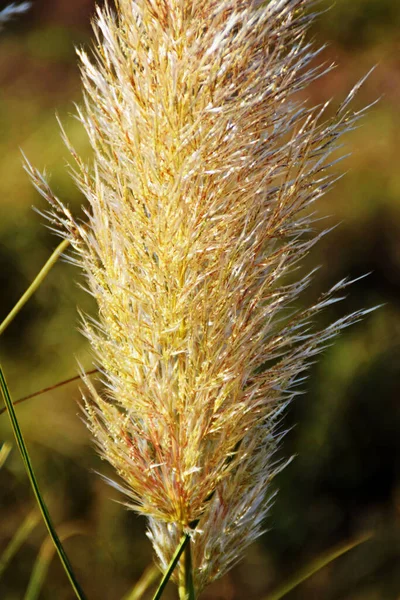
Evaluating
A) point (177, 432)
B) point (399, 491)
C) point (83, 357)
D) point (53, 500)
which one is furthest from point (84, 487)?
point (177, 432)

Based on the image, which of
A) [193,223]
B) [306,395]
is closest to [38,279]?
Answer: [193,223]

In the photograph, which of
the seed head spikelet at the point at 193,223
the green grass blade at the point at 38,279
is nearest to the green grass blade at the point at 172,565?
the seed head spikelet at the point at 193,223

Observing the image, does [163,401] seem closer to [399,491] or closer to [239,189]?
[239,189]

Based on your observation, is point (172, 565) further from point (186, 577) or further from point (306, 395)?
point (306, 395)

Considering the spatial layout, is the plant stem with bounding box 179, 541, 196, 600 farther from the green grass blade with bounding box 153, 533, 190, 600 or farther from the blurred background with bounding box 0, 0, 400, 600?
the blurred background with bounding box 0, 0, 400, 600

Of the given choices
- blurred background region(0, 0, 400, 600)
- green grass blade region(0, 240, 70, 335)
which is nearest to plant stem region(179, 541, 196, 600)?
green grass blade region(0, 240, 70, 335)

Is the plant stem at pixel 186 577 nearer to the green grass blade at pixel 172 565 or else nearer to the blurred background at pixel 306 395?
the green grass blade at pixel 172 565
